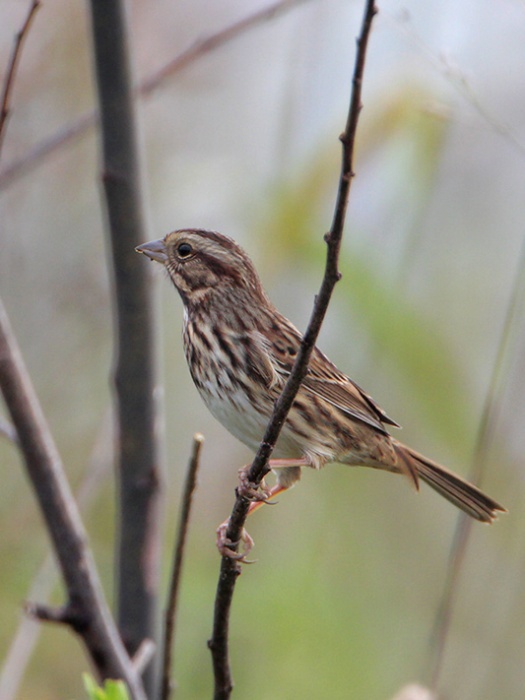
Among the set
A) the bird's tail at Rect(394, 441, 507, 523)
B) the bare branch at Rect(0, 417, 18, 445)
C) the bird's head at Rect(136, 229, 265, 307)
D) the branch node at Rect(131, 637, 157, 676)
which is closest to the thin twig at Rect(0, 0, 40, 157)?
the bare branch at Rect(0, 417, 18, 445)

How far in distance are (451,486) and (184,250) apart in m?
1.40

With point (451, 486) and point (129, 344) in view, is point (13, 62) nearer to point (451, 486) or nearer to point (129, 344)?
point (129, 344)

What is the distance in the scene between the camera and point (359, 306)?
393cm

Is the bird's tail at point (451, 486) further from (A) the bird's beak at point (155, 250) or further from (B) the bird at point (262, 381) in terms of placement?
(A) the bird's beak at point (155, 250)

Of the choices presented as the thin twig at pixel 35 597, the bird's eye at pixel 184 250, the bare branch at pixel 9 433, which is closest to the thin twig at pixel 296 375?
the thin twig at pixel 35 597

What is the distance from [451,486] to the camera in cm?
330

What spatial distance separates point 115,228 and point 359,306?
1.33 m

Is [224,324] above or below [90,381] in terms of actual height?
below

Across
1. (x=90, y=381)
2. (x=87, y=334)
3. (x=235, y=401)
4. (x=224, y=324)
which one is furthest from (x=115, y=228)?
(x=90, y=381)

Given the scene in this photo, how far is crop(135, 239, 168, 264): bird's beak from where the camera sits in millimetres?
3110

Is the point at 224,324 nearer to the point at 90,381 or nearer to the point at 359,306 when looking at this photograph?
the point at 359,306

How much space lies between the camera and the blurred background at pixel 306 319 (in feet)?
13.1

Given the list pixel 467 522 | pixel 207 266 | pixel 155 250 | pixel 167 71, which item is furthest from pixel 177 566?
pixel 167 71

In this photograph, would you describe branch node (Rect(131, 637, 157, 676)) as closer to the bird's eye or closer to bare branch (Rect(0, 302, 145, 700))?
bare branch (Rect(0, 302, 145, 700))
